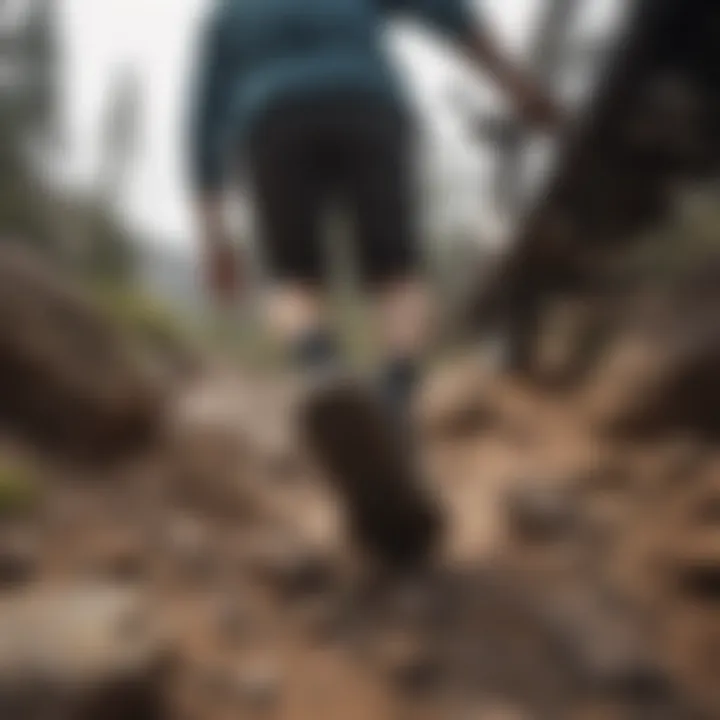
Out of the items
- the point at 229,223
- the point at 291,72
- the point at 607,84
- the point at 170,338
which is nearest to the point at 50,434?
the point at 170,338

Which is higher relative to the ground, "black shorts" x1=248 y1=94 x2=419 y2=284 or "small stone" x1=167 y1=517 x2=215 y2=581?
"black shorts" x1=248 y1=94 x2=419 y2=284

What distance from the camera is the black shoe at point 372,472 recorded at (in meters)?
0.76

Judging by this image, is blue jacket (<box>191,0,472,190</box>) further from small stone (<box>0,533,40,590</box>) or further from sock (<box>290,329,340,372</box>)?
small stone (<box>0,533,40,590</box>)

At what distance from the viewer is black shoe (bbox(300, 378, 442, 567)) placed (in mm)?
758

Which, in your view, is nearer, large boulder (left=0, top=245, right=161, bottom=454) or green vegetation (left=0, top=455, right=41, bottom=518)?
A: green vegetation (left=0, top=455, right=41, bottom=518)

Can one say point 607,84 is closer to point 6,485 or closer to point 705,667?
point 705,667

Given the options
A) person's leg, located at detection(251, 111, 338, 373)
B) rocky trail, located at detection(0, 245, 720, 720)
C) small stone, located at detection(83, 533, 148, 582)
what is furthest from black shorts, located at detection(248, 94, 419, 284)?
small stone, located at detection(83, 533, 148, 582)

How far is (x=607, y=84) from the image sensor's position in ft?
2.66

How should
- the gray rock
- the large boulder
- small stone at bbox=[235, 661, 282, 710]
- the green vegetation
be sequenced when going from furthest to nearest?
1. the large boulder
2. the green vegetation
3. small stone at bbox=[235, 661, 282, 710]
4. the gray rock

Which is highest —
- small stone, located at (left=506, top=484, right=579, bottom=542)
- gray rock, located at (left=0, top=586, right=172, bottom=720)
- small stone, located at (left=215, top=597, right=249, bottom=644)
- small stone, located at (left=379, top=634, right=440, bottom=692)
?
small stone, located at (left=506, top=484, right=579, bottom=542)

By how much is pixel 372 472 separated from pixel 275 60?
1.05 ft

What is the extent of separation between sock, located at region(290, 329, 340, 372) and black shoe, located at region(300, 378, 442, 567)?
0.07ft

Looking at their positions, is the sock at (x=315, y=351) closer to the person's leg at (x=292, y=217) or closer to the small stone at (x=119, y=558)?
the person's leg at (x=292, y=217)

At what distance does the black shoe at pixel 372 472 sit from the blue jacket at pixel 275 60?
0.62 ft
